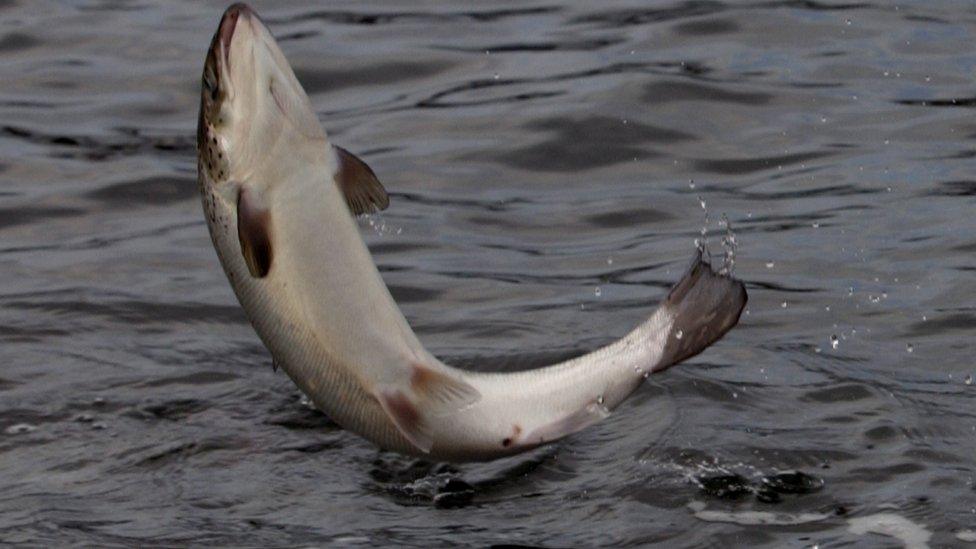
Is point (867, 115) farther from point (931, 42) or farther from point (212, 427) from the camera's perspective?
point (212, 427)

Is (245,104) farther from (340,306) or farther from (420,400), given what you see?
(420,400)

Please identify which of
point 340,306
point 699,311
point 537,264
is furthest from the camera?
point 537,264

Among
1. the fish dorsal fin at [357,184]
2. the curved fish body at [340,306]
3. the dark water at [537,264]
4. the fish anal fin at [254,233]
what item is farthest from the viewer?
the dark water at [537,264]

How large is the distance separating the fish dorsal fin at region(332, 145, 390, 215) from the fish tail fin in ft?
2.36

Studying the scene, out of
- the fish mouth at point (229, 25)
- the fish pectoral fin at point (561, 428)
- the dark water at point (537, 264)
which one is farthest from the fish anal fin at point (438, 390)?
the fish mouth at point (229, 25)

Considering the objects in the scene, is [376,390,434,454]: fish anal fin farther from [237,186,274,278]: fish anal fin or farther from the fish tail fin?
the fish tail fin

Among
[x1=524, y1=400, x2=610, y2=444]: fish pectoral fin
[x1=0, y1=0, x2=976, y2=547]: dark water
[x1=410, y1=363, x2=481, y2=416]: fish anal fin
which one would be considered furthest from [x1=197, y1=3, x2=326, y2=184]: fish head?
[x1=0, y1=0, x2=976, y2=547]: dark water

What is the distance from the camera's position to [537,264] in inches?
315

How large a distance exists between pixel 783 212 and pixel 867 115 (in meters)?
1.42

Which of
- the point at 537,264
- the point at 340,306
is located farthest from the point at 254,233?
the point at 537,264

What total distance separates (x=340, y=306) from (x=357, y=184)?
32 cm

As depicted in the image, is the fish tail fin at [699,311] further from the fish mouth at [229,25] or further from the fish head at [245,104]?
the fish mouth at [229,25]

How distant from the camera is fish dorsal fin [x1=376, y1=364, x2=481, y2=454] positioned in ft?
15.3

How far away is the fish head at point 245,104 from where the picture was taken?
15.4 ft
